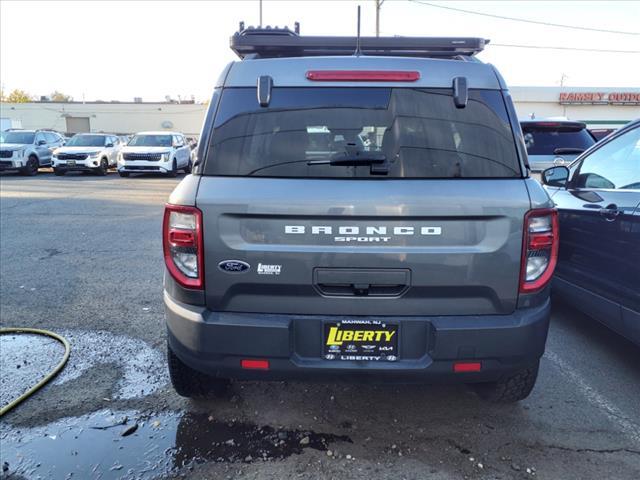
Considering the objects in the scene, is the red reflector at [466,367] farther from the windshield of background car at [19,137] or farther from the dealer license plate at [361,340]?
the windshield of background car at [19,137]

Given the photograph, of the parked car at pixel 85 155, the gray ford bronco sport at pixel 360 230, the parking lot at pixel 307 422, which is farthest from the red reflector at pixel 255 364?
the parked car at pixel 85 155

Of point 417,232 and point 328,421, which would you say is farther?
point 328,421

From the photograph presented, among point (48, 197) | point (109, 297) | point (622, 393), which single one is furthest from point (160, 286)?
point (48, 197)

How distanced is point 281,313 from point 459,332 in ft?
2.82

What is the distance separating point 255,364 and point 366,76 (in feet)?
5.13

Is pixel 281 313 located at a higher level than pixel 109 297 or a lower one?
higher

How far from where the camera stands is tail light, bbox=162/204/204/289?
2443mm

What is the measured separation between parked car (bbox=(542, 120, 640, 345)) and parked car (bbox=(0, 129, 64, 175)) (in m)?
20.7

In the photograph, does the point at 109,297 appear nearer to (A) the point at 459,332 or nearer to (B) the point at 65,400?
(B) the point at 65,400

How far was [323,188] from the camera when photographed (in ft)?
7.92

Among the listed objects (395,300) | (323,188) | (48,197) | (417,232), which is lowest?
(48,197)

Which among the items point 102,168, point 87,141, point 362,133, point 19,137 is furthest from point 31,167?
point 362,133

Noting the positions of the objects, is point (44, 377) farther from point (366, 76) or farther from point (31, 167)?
point (31, 167)

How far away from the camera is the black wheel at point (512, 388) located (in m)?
3.01
